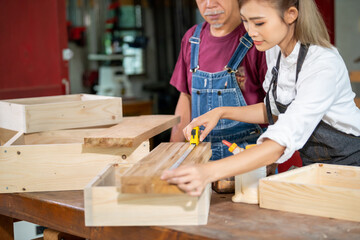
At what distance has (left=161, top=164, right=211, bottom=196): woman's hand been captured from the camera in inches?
56.7

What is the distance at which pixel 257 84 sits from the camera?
242 centimetres

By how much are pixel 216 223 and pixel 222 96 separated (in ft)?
3.31

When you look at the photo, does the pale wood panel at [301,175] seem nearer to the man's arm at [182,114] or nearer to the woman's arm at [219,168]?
the woman's arm at [219,168]

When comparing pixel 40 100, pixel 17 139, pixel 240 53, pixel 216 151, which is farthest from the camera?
pixel 40 100

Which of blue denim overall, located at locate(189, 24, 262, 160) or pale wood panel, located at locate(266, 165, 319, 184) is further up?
blue denim overall, located at locate(189, 24, 262, 160)

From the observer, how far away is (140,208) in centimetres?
154

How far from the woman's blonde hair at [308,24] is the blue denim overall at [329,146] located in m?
0.04

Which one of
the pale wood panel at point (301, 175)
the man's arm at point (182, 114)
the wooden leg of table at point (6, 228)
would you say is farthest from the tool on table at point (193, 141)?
the wooden leg of table at point (6, 228)

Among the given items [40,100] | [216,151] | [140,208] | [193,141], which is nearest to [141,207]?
[140,208]

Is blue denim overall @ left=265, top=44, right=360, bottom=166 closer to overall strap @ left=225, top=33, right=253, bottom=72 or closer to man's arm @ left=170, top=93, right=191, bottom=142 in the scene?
overall strap @ left=225, top=33, right=253, bottom=72

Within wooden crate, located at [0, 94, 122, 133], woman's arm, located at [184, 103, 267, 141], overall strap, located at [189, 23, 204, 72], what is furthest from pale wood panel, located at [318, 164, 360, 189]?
wooden crate, located at [0, 94, 122, 133]

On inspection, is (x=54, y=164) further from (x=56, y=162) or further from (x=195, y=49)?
(x=195, y=49)

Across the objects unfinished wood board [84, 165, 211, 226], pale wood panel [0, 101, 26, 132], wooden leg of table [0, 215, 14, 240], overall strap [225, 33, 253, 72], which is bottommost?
wooden leg of table [0, 215, 14, 240]

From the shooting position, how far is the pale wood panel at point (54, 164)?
1.99 meters
